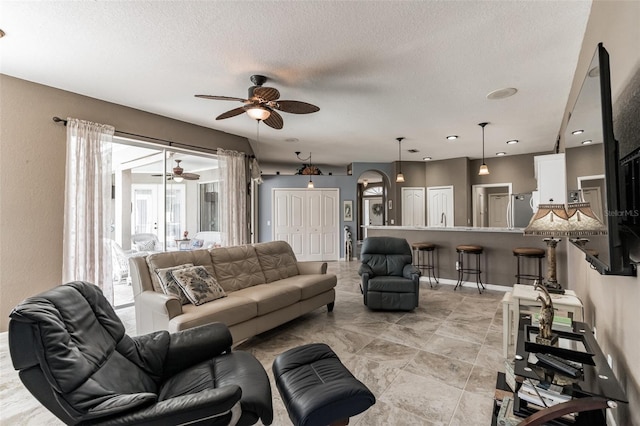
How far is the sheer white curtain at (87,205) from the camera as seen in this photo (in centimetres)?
362

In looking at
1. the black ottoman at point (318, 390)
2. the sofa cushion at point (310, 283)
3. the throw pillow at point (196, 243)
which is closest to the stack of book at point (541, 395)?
the black ottoman at point (318, 390)

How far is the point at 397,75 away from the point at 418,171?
565 centimetres

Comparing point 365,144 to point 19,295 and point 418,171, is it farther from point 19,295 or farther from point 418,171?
point 19,295

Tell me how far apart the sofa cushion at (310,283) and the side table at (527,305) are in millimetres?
2054

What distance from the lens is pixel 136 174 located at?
5090mm

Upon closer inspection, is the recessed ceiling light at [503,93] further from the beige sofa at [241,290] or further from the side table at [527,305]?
the beige sofa at [241,290]

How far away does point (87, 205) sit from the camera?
3.74 metres

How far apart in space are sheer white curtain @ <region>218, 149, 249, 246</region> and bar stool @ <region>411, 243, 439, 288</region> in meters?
3.34

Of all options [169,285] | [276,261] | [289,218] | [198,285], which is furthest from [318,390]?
[289,218]

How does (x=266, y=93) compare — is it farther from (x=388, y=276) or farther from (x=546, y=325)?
(x=388, y=276)

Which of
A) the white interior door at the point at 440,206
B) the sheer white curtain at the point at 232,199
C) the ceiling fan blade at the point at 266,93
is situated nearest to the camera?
the ceiling fan blade at the point at 266,93

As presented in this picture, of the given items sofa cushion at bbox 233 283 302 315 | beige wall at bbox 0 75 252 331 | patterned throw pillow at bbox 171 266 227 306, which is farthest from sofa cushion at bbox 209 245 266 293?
beige wall at bbox 0 75 252 331

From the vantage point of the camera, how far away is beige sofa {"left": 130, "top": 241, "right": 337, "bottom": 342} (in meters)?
2.73

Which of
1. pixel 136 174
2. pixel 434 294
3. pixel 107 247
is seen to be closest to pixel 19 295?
pixel 107 247
